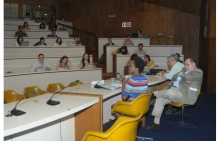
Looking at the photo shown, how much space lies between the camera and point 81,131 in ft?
10.8

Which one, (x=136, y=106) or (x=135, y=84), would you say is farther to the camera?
(x=135, y=84)

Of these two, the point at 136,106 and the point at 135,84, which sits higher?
the point at 135,84

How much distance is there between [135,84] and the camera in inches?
139

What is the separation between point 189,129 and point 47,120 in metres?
2.95

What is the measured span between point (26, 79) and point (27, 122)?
3.34m

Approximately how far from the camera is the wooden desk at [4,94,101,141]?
2106mm

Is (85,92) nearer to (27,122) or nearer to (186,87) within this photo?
(27,122)

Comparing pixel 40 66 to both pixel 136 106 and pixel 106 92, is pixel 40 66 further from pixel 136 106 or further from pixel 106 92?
pixel 136 106

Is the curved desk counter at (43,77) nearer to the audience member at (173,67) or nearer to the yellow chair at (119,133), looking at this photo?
the audience member at (173,67)

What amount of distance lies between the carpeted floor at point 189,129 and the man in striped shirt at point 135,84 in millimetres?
848

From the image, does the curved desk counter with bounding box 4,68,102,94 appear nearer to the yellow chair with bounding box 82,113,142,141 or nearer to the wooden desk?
the wooden desk

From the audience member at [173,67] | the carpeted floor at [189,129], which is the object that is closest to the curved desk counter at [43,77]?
the carpeted floor at [189,129]

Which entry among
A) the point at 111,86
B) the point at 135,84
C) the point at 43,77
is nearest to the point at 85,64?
the point at 43,77

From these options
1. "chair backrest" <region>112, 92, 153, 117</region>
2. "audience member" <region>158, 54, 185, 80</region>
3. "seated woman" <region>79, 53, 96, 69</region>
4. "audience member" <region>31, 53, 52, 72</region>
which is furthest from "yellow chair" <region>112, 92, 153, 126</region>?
"seated woman" <region>79, 53, 96, 69</region>
